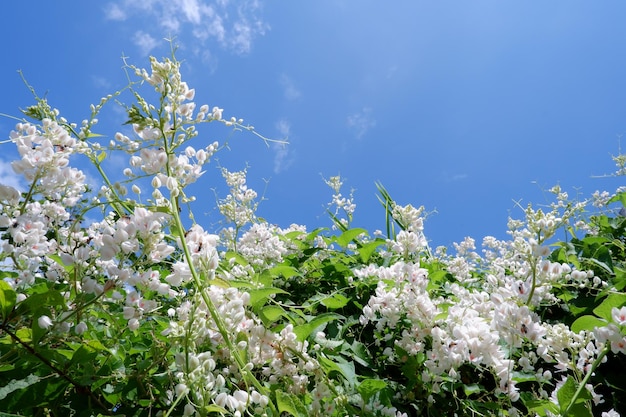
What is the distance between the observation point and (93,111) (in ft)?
5.17

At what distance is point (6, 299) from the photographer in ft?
3.70

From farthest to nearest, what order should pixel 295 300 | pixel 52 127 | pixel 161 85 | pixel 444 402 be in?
pixel 295 300 → pixel 444 402 → pixel 52 127 → pixel 161 85

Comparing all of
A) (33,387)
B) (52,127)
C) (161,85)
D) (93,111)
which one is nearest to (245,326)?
(33,387)

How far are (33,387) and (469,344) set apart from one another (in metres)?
1.18

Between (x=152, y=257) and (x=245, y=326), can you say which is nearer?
(x=152, y=257)

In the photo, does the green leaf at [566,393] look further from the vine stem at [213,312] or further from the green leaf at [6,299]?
the green leaf at [6,299]

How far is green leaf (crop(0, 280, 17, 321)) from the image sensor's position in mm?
1122

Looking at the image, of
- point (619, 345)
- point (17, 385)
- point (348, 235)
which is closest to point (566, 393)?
point (619, 345)

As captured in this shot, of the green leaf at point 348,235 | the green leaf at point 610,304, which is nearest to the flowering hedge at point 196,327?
the green leaf at point 610,304

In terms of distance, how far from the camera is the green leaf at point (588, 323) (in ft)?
4.16

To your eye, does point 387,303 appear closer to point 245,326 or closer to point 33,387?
point 245,326

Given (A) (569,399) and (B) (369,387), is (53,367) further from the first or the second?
(A) (569,399)

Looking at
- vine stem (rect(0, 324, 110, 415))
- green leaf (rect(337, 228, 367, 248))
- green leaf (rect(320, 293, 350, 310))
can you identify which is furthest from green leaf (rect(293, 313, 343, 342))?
green leaf (rect(337, 228, 367, 248))

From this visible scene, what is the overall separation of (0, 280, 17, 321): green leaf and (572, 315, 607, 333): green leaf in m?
1.47
